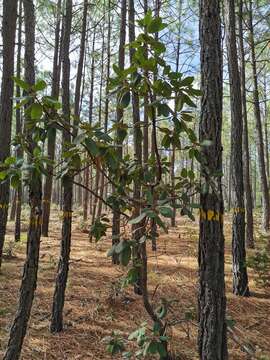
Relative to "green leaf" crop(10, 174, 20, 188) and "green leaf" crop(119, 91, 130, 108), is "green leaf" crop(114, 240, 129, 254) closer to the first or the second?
"green leaf" crop(10, 174, 20, 188)

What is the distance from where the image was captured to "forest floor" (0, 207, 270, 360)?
12.5 feet

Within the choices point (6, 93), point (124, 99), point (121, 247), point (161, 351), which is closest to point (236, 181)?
point (6, 93)

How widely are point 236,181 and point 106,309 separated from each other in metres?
2.87

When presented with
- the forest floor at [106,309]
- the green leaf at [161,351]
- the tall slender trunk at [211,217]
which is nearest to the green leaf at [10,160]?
the tall slender trunk at [211,217]

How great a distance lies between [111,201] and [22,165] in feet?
2.10

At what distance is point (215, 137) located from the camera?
8.78 feet

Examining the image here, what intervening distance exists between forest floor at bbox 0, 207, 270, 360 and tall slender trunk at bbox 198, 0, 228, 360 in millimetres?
250

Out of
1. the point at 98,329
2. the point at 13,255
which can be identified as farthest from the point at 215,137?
the point at 13,255

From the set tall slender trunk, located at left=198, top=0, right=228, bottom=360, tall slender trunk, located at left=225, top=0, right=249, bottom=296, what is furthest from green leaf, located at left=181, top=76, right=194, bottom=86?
tall slender trunk, located at left=225, top=0, right=249, bottom=296

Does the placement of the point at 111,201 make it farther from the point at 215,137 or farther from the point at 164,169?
the point at 215,137

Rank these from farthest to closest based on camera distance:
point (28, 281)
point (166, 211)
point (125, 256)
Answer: point (28, 281) < point (125, 256) < point (166, 211)

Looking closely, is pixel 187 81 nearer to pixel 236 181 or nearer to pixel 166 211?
pixel 166 211

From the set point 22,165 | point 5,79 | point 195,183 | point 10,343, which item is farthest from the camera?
point 5,79

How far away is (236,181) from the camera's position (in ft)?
19.5
